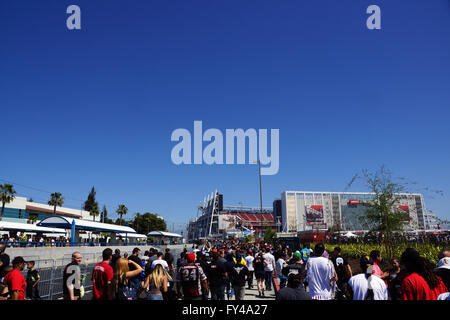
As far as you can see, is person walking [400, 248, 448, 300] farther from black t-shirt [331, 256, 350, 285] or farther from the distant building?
the distant building

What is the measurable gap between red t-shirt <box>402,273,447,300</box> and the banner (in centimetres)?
14707

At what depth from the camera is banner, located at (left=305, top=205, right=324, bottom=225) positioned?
14388cm

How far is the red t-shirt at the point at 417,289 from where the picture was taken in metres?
3.79

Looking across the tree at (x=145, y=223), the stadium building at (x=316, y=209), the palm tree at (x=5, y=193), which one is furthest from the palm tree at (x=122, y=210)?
the stadium building at (x=316, y=209)

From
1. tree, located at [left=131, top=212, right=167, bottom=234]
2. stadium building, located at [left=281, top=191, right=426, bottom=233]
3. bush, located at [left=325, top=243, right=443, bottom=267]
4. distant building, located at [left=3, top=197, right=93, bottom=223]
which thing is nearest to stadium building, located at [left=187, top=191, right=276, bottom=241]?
stadium building, located at [left=281, top=191, right=426, bottom=233]

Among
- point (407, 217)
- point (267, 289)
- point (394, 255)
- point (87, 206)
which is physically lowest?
point (267, 289)

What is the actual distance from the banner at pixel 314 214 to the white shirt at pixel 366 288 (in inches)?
5755

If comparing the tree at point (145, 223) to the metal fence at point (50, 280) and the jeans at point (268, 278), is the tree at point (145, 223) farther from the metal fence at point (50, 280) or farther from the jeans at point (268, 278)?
the jeans at point (268, 278)

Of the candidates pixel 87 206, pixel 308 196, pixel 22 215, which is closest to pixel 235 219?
pixel 308 196

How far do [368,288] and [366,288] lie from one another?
0.03m

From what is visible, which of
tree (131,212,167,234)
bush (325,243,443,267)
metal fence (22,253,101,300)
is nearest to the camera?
metal fence (22,253,101,300)
